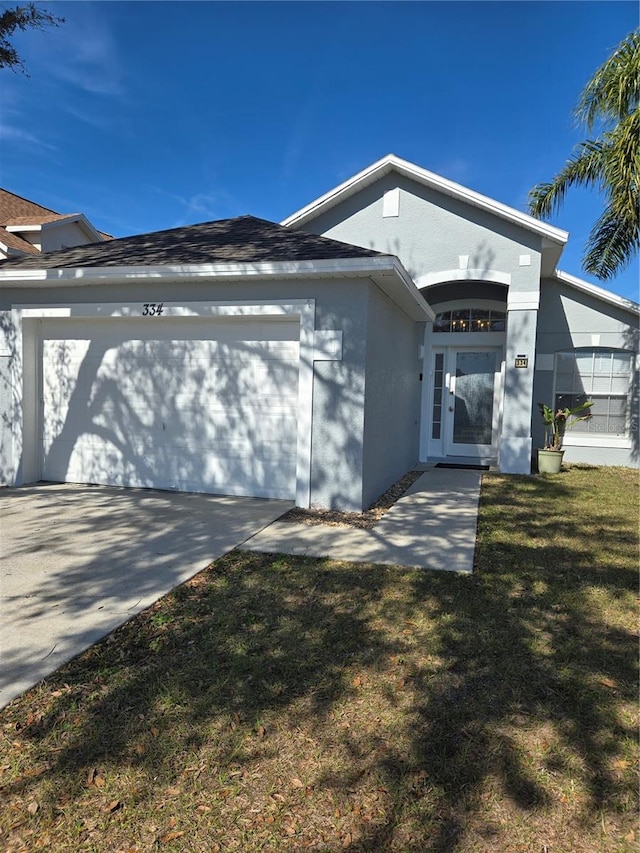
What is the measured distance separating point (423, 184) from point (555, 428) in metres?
5.59

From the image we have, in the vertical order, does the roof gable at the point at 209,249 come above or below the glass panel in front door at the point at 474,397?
above

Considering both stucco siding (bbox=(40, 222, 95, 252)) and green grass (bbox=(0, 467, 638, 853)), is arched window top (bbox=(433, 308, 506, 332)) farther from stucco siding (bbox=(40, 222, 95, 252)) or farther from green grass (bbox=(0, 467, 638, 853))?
stucco siding (bbox=(40, 222, 95, 252))

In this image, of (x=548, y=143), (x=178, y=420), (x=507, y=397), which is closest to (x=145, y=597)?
(x=178, y=420)

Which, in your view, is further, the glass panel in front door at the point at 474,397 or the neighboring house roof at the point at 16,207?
the neighboring house roof at the point at 16,207

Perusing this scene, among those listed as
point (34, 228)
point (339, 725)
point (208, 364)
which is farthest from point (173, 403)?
point (34, 228)

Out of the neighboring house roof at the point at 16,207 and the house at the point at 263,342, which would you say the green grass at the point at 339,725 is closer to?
the house at the point at 263,342

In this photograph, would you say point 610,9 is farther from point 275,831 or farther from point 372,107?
point 275,831

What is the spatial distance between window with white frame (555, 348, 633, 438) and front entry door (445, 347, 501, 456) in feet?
4.78

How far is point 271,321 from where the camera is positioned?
720cm

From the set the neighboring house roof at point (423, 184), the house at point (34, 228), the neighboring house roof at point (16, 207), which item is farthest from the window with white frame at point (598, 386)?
the neighboring house roof at point (16, 207)

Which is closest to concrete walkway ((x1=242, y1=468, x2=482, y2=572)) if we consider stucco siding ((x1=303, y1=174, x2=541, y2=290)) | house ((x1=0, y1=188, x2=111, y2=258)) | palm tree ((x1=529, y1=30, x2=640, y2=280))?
stucco siding ((x1=303, y1=174, x2=541, y2=290))

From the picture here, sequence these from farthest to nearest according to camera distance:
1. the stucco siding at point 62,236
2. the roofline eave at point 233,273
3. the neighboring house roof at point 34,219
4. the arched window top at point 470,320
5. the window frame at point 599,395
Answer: the stucco siding at point 62,236 → the neighboring house roof at point 34,219 → the arched window top at point 470,320 → the window frame at point 599,395 → the roofline eave at point 233,273

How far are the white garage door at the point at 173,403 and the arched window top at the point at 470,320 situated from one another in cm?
570

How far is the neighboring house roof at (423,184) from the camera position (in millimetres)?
9852
